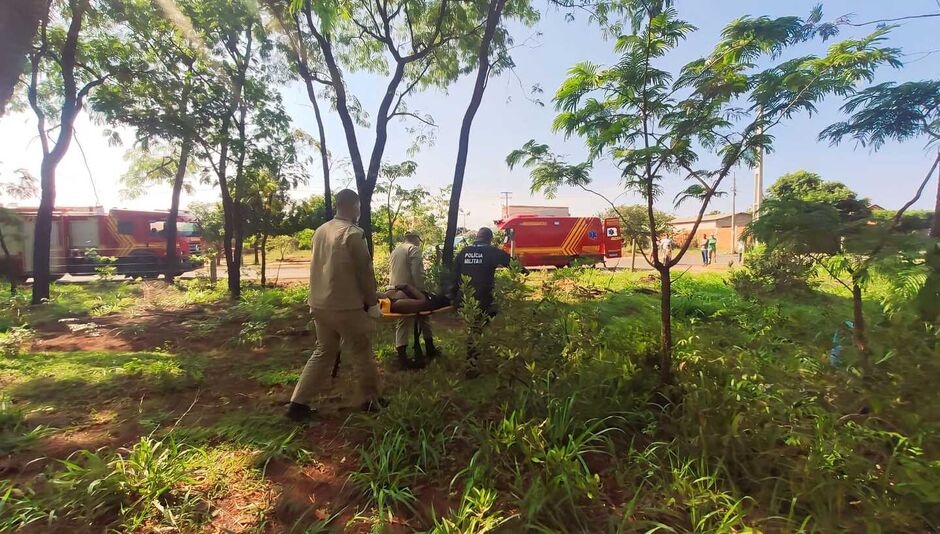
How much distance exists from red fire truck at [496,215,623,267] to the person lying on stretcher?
1528cm

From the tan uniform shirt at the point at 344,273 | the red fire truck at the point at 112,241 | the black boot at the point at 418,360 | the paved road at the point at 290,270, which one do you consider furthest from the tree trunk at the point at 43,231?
the tan uniform shirt at the point at 344,273

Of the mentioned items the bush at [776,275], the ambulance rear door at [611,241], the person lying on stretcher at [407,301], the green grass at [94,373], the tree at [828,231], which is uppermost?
the ambulance rear door at [611,241]

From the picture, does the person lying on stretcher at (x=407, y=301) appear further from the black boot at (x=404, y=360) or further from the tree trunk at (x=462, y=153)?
the tree trunk at (x=462, y=153)

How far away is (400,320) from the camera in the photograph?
446cm

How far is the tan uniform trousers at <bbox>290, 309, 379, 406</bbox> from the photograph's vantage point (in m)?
3.09

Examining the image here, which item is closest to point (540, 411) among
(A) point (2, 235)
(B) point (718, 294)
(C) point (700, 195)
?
(C) point (700, 195)

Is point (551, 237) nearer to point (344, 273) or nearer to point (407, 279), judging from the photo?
point (407, 279)

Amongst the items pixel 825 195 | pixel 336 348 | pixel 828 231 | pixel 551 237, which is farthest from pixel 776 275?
pixel 551 237

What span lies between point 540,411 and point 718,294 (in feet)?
24.2

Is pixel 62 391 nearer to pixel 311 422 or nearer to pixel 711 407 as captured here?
pixel 311 422

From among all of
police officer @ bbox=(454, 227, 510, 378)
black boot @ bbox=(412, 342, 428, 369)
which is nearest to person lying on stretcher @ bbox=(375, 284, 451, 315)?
police officer @ bbox=(454, 227, 510, 378)

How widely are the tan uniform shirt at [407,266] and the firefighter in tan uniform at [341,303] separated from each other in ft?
3.99

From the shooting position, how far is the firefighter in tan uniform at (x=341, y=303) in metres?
3.05

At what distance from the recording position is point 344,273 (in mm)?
3061
